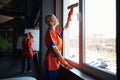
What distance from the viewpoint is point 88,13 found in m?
2.00

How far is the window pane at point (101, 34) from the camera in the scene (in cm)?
144

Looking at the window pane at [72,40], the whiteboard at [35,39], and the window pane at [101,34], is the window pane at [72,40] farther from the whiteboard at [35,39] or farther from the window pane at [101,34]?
the whiteboard at [35,39]

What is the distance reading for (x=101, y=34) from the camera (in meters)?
1.67

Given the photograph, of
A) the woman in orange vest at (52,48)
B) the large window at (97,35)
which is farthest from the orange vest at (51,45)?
the large window at (97,35)

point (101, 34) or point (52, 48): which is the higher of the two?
point (101, 34)

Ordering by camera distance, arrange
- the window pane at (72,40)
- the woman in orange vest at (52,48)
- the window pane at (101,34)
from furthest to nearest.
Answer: the window pane at (72,40) < the woman in orange vest at (52,48) < the window pane at (101,34)

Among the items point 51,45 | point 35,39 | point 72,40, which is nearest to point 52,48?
point 51,45

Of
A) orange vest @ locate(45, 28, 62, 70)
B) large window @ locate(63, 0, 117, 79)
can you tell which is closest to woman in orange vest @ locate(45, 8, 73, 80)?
orange vest @ locate(45, 28, 62, 70)

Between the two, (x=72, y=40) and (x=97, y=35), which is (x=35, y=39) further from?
(x=97, y=35)

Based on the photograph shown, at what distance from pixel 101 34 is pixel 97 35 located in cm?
10

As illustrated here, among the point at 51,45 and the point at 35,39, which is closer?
the point at 51,45

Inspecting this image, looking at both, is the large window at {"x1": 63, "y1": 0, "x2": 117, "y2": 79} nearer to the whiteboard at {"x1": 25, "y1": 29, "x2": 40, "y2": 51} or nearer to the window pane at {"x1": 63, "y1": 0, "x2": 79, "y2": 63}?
the window pane at {"x1": 63, "y1": 0, "x2": 79, "y2": 63}

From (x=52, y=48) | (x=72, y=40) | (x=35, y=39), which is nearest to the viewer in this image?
(x=52, y=48)

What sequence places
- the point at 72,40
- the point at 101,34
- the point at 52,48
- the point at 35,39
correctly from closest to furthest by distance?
the point at 101,34 < the point at 52,48 < the point at 72,40 < the point at 35,39
